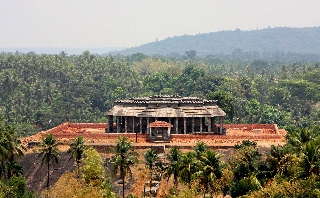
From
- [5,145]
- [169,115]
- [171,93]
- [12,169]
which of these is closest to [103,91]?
[171,93]

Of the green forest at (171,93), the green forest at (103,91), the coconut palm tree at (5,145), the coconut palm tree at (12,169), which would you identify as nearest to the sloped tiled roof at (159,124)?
the green forest at (171,93)

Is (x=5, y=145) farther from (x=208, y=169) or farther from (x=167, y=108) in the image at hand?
(x=167, y=108)

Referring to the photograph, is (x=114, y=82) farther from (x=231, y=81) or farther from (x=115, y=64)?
(x=231, y=81)

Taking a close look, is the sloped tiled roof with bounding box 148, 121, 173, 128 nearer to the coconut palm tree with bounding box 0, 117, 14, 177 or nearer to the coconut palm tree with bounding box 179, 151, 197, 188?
the coconut palm tree with bounding box 0, 117, 14, 177

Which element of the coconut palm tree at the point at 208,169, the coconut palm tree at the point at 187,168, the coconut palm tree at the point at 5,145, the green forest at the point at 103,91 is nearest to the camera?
the coconut palm tree at the point at 208,169

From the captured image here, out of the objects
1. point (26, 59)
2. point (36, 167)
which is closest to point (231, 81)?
point (26, 59)

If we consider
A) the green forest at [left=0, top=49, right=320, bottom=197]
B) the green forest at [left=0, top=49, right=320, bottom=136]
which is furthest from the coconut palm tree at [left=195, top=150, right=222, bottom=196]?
the green forest at [left=0, top=49, right=320, bottom=136]

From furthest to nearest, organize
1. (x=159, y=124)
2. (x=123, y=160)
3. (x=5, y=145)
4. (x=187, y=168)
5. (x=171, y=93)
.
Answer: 1. (x=171, y=93)
2. (x=159, y=124)
3. (x=5, y=145)
4. (x=123, y=160)
5. (x=187, y=168)

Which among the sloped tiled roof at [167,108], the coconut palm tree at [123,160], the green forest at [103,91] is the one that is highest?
the sloped tiled roof at [167,108]

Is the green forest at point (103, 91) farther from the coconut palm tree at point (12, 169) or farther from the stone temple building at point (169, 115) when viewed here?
the coconut palm tree at point (12, 169)

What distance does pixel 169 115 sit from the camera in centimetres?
6419

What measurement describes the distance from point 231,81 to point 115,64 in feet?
158

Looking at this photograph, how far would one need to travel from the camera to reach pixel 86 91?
442 feet

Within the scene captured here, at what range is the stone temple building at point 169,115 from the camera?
64500 millimetres
